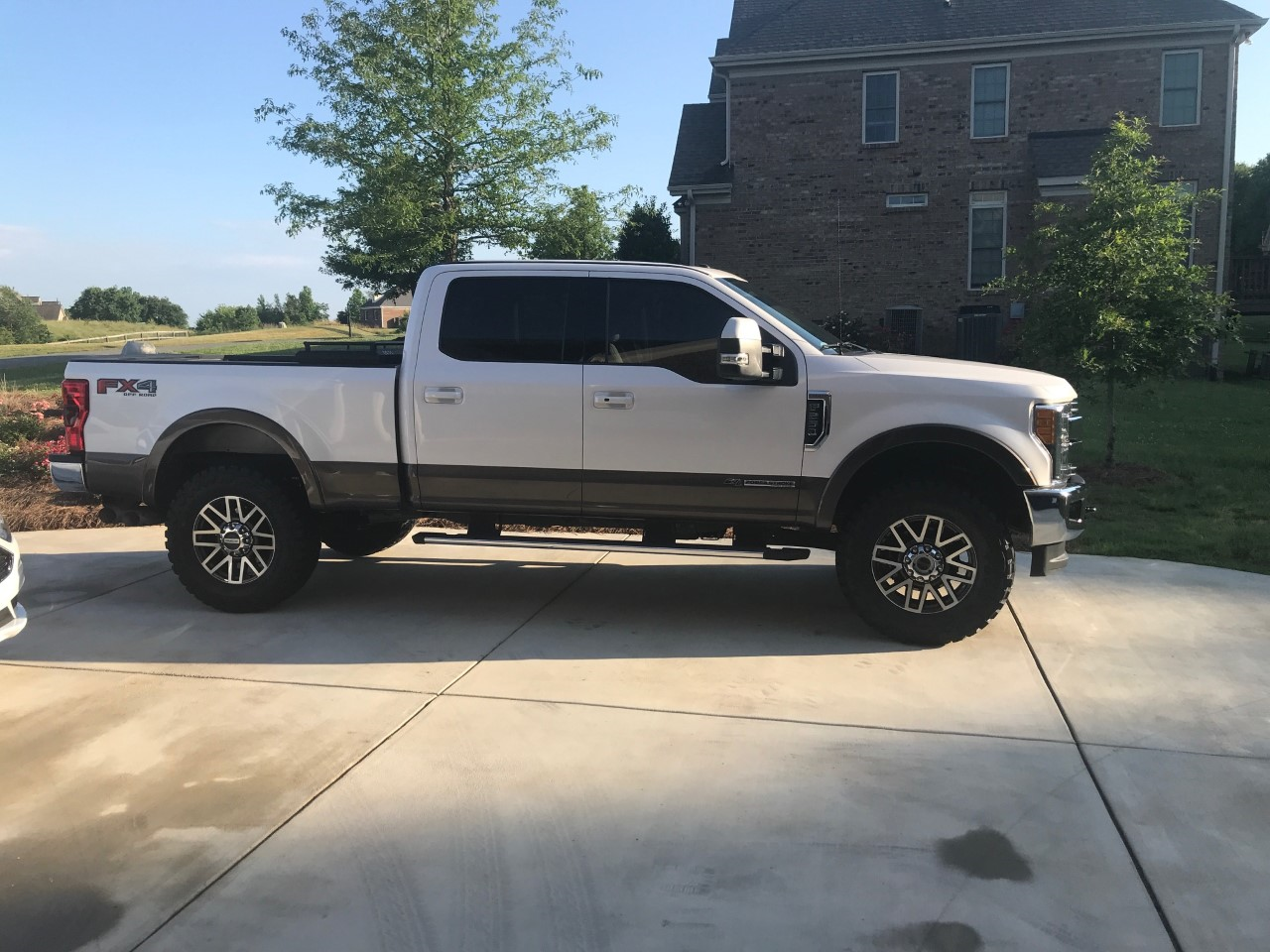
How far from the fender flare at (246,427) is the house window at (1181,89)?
22564 millimetres

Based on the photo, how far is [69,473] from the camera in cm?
618

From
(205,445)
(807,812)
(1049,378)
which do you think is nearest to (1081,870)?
(807,812)

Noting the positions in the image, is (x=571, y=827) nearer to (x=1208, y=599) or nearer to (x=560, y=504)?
(x=560, y=504)

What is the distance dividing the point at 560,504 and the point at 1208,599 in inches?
164

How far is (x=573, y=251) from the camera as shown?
18.1 metres

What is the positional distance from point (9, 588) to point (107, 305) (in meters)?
87.0

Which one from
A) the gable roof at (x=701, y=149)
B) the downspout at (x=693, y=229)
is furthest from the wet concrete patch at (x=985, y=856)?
the gable roof at (x=701, y=149)

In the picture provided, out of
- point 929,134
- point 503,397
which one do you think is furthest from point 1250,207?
point 503,397

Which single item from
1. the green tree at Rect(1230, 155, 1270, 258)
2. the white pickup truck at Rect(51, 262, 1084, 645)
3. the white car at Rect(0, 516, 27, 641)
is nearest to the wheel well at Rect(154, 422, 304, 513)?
the white pickup truck at Rect(51, 262, 1084, 645)

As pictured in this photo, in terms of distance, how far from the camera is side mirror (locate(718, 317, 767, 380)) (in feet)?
16.6

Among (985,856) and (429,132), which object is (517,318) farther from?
(429,132)

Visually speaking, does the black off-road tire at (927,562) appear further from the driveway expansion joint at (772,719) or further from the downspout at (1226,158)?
the downspout at (1226,158)

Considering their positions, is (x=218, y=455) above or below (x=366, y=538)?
above

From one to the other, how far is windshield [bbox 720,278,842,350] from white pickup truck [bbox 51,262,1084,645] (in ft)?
0.10
